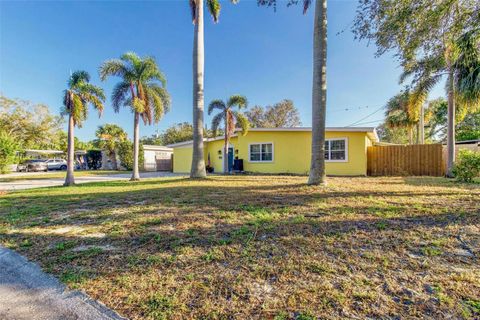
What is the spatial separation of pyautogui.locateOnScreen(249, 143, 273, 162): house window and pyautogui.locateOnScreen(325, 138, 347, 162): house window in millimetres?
3714

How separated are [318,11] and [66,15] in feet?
41.3

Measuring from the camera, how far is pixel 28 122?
27688mm

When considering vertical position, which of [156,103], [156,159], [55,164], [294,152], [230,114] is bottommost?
[55,164]

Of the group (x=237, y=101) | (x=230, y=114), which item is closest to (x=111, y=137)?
(x=230, y=114)

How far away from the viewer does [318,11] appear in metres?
7.10

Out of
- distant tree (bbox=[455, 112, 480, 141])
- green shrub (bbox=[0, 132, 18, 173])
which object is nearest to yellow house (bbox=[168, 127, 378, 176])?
distant tree (bbox=[455, 112, 480, 141])

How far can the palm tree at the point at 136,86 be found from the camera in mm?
11820

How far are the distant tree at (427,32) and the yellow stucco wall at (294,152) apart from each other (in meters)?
6.40

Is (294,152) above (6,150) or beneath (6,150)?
beneath

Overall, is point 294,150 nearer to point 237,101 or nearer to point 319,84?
point 237,101

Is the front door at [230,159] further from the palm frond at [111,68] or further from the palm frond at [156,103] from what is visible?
the palm frond at [111,68]

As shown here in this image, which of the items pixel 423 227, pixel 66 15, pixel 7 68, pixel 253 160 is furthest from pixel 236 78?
pixel 423 227

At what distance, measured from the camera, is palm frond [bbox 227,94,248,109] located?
14.7m

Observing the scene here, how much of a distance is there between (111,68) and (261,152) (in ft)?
33.3
